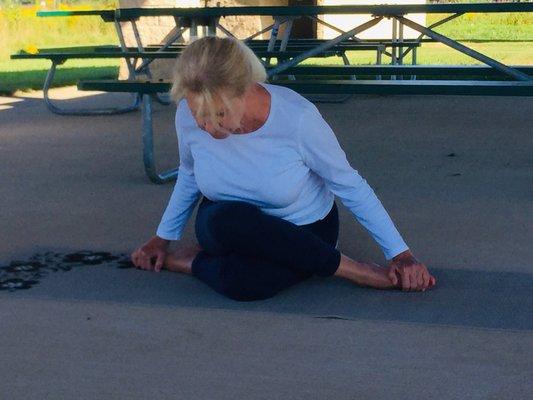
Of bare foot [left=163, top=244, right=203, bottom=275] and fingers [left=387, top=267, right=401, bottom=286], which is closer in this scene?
fingers [left=387, top=267, right=401, bottom=286]

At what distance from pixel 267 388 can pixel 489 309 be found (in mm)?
868

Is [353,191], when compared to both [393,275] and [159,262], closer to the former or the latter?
[393,275]

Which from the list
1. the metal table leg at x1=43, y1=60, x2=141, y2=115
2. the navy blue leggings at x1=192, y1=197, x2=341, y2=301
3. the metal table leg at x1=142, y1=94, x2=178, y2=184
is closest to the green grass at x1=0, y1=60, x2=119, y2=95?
the metal table leg at x1=43, y1=60, x2=141, y2=115

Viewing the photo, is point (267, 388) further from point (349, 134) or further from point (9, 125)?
point (9, 125)

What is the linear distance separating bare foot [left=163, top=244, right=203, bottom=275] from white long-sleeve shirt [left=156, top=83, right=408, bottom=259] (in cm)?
25

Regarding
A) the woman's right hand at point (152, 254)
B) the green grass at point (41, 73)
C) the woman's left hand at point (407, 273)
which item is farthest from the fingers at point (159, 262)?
the green grass at point (41, 73)

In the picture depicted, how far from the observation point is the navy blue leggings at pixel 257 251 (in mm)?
3047

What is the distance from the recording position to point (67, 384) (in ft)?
8.02

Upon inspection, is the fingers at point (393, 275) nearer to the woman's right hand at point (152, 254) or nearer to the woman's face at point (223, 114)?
the woman's face at point (223, 114)

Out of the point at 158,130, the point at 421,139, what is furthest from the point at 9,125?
the point at 421,139

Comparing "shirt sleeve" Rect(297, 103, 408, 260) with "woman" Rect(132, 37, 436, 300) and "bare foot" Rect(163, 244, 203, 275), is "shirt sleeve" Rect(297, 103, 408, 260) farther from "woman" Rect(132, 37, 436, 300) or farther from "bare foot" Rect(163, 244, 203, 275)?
"bare foot" Rect(163, 244, 203, 275)

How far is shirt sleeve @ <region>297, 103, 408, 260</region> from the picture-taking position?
10.1 ft

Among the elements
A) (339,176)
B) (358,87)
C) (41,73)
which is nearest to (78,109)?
(358,87)

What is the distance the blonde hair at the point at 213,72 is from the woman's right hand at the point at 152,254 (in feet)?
2.29
